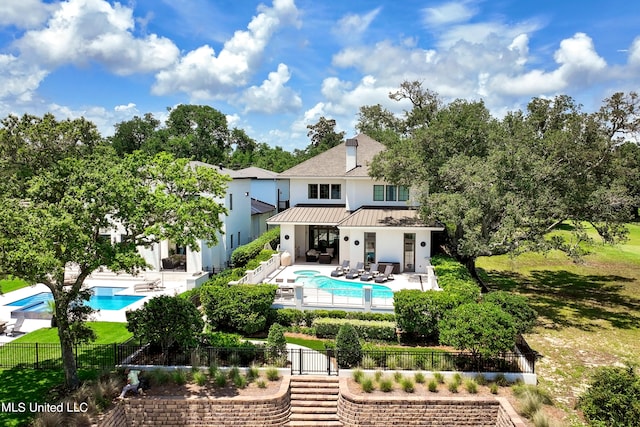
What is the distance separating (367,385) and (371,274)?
43.9 ft

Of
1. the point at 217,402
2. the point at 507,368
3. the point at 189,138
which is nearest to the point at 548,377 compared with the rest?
the point at 507,368

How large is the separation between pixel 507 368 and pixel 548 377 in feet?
5.66

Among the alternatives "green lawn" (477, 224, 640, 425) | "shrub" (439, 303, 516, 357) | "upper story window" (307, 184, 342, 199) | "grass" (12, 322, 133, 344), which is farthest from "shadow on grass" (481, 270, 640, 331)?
"grass" (12, 322, 133, 344)

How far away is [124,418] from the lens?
47.9 feet

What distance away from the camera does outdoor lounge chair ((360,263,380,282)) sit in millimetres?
28156

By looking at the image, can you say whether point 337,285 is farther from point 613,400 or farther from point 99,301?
point 613,400

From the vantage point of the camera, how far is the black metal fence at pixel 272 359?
16.9m

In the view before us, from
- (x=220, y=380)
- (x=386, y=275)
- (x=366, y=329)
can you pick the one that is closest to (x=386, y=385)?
(x=366, y=329)

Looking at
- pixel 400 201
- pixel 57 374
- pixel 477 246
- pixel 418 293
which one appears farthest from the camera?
pixel 400 201

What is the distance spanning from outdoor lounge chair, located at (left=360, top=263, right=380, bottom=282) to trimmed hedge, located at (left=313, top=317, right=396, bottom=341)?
676 centimetres

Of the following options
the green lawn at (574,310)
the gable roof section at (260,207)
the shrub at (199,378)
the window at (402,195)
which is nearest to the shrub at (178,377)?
the shrub at (199,378)

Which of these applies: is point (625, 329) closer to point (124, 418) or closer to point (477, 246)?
point (477, 246)

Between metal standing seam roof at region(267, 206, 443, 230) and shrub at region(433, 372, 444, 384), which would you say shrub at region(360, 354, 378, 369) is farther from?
metal standing seam roof at region(267, 206, 443, 230)

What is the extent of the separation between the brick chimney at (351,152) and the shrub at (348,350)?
20.2 meters
